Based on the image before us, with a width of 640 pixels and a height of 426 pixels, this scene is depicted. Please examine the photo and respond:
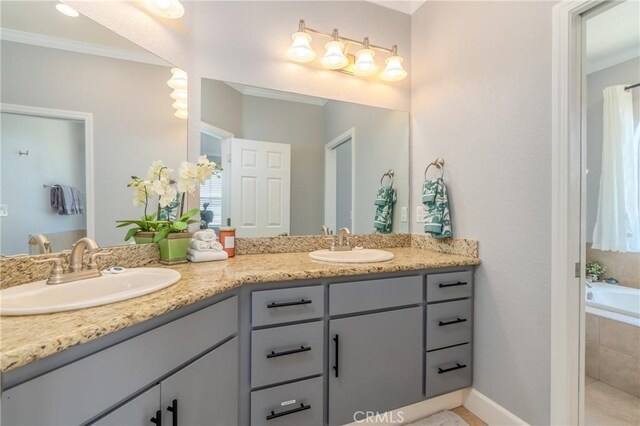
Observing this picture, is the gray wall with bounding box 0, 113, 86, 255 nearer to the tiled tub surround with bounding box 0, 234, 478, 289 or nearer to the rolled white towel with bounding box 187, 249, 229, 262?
the tiled tub surround with bounding box 0, 234, 478, 289

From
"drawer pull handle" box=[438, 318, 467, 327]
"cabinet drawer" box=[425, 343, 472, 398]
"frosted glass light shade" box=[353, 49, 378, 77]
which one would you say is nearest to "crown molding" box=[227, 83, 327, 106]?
"frosted glass light shade" box=[353, 49, 378, 77]

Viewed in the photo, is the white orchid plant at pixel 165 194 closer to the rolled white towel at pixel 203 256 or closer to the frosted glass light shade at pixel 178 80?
the rolled white towel at pixel 203 256

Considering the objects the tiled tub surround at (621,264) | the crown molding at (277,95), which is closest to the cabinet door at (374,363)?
the crown molding at (277,95)

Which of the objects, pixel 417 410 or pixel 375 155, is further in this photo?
pixel 375 155

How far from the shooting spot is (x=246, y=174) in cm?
181

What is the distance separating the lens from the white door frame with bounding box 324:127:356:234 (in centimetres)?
203

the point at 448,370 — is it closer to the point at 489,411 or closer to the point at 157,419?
the point at 489,411

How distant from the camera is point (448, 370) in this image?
1.59 metres

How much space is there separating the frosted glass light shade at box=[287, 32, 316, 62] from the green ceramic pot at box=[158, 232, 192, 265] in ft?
4.25

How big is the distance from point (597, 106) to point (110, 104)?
3523 mm

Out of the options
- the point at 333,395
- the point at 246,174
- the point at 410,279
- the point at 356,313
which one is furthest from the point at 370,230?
the point at 333,395

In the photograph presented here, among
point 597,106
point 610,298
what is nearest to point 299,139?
point 597,106

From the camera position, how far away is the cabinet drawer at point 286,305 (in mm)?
1221

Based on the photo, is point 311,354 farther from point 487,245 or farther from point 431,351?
point 487,245
